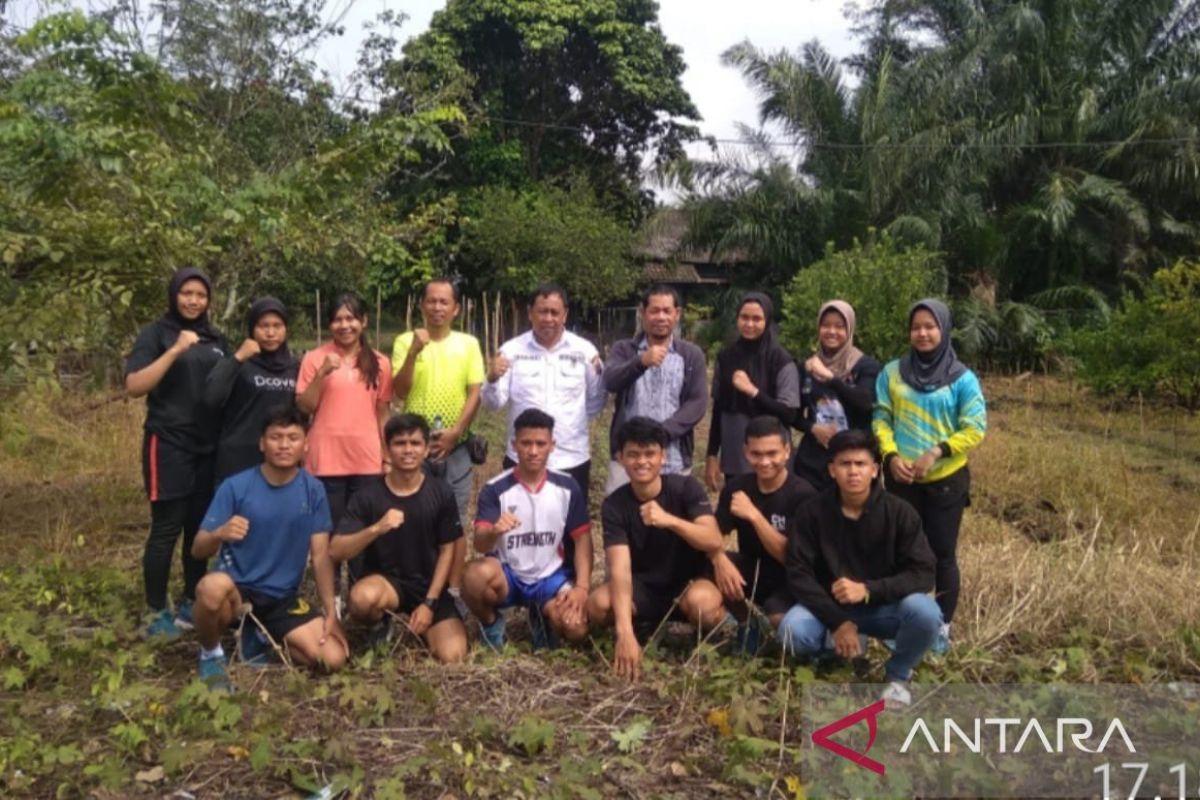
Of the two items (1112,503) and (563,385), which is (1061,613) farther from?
(1112,503)

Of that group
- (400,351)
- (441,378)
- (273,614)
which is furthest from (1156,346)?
(273,614)

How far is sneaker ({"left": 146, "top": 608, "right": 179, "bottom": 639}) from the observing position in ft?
14.3

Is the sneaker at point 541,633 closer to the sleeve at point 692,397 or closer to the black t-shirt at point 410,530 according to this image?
the black t-shirt at point 410,530

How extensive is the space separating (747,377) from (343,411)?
1816 millimetres

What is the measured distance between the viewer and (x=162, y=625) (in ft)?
14.5

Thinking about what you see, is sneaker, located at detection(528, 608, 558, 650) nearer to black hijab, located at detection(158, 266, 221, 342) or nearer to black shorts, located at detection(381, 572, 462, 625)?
black shorts, located at detection(381, 572, 462, 625)

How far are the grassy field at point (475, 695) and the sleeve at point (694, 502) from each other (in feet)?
1.85

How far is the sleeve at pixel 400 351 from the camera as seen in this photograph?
182 inches

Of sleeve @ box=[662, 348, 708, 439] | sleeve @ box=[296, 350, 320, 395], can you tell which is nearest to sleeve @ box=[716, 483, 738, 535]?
sleeve @ box=[662, 348, 708, 439]

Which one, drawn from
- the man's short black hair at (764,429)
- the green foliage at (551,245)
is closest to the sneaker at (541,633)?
the man's short black hair at (764,429)

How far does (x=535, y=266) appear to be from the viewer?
19766mm

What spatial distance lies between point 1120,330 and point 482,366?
11565mm

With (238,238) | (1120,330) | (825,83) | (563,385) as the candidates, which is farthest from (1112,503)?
(825,83)

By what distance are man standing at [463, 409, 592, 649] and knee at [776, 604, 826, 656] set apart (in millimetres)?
847
